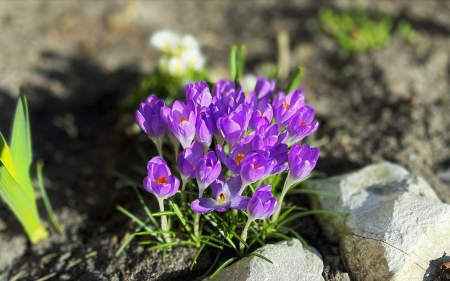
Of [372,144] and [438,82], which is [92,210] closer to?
[372,144]

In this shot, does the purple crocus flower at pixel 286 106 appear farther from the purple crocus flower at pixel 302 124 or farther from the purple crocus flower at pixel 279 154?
the purple crocus flower at pixel 279 154

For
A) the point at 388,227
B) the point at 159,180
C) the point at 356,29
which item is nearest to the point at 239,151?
the point at 159,180

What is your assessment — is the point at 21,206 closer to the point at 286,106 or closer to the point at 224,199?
the point at 224,199

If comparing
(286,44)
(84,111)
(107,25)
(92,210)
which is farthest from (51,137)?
(286,44)

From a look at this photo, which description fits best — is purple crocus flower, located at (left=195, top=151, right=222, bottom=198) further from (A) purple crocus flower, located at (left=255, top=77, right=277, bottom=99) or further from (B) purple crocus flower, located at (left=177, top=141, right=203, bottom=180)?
(A) purple crocus flower, located at (left=255, top=77, right=277, bottom=99)

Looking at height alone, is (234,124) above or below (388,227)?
above

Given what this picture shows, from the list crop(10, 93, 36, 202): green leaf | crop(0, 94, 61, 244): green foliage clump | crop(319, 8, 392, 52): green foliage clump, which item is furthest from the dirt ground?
crop(10, 93, 36, 202): green leaf

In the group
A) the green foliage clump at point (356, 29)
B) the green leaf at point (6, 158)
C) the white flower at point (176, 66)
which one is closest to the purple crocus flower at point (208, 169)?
the green leaf at point (6, 158)
